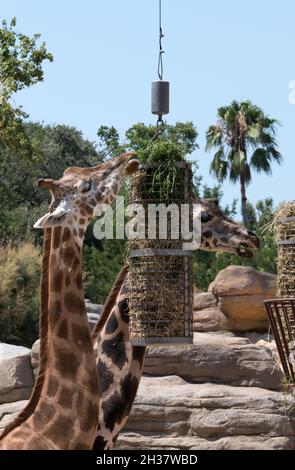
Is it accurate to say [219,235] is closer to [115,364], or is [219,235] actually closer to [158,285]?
[158,285]

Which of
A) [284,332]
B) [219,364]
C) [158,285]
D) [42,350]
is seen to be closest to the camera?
[42,350]

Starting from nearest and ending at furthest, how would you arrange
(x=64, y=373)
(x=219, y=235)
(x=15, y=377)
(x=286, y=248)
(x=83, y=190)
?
(x=64, y=373) < (x=83, y=190) < (x=286, y=248) < (x=219, y=235) < (x=15, y=377)

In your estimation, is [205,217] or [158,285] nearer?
[158,285]

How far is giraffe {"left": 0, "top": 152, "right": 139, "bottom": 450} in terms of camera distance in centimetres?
742

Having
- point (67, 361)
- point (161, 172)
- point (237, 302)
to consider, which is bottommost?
point (67, 361)

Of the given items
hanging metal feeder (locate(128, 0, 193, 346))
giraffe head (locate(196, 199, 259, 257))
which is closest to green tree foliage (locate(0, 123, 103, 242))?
giraffe head (locate(196, 199, 259, 257))

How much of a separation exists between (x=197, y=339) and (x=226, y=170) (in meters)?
21.1

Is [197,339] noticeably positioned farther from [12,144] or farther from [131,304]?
[12,144]

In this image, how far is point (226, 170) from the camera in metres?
37.2

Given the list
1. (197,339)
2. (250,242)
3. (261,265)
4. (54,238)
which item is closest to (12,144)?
(261,265)

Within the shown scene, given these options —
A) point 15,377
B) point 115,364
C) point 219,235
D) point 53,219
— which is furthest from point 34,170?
point 53,219

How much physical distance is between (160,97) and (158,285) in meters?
1.36

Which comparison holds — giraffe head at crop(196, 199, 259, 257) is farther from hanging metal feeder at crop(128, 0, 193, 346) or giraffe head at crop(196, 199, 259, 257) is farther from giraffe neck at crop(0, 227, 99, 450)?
giraffe neck at crop(0, 227, 99, 450)

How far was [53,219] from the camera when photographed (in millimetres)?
7730
